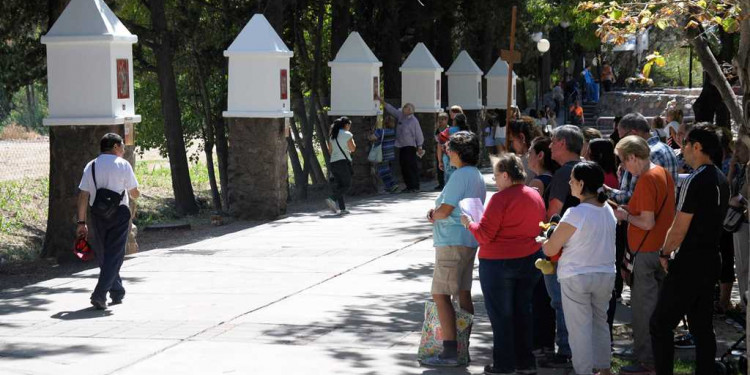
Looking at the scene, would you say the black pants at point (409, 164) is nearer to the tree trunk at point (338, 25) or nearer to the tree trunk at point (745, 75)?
the tree trunk at point (338, 25)

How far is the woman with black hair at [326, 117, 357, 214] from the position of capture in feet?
59.8

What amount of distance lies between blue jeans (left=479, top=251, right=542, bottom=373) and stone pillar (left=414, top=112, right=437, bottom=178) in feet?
60.0

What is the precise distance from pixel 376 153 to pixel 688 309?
14670 millimetres

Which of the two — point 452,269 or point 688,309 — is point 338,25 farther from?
point 688,309

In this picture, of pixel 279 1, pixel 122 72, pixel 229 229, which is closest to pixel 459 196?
pixel 122 72

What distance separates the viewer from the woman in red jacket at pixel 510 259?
779 cm

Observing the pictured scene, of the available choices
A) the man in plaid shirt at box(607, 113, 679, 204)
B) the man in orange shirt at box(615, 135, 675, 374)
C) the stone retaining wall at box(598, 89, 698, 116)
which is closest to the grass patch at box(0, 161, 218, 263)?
the man in plaid shirt at box(607, 113, 679, 204)

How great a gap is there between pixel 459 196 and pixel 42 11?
13.3m

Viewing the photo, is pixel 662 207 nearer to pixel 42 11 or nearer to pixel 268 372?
pixel 268 372

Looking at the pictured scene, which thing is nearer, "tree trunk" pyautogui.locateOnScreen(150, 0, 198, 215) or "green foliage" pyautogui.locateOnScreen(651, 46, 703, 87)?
"tree trunk" pyautogui.locateOnScreen(150, 0, 198, 215)

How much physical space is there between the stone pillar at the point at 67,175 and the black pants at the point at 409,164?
8299 millimetres

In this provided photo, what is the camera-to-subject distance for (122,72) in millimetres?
14805

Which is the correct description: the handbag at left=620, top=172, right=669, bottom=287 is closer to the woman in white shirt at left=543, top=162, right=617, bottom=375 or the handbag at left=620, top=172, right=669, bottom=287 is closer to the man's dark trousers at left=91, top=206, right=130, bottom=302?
the woman in white shirt at left=543, top=162, right=617, bottom=375

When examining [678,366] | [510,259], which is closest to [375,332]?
[510,259]
